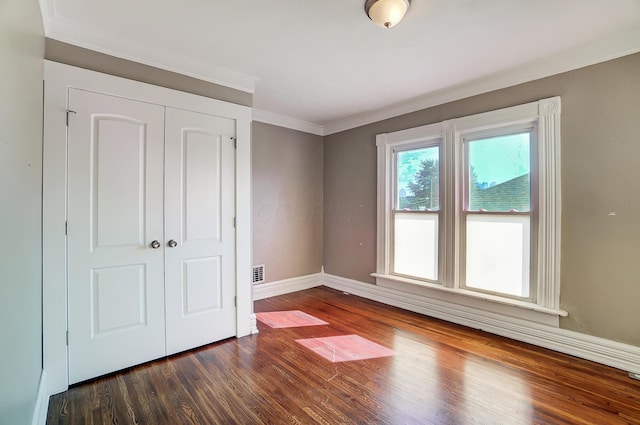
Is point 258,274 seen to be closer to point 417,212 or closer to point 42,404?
point 417,212

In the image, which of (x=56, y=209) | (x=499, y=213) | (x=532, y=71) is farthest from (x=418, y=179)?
(x=56, y=209)

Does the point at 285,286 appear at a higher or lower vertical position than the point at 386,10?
lower

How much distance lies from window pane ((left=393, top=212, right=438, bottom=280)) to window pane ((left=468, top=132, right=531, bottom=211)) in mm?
557

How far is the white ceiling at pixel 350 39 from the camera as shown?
1.90 metres

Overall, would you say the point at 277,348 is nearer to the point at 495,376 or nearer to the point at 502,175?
the point at 495,376

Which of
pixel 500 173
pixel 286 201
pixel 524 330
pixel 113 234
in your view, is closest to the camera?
pixel 113 234

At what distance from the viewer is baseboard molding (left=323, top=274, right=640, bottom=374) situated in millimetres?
2320

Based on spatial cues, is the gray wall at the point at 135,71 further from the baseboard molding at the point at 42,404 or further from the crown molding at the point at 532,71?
the baseboard molding at the point at 42,404

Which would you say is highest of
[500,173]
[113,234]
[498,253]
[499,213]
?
[500,173]

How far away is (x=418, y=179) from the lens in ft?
12.1

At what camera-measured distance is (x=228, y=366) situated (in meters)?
2.37

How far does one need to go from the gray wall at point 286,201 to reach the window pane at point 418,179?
1.39 m

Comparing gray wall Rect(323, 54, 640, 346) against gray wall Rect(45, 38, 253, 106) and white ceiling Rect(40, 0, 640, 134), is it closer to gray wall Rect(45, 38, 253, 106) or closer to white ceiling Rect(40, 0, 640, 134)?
white ceiling Rect(40, 0, 640, 134)

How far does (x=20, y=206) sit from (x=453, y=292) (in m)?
3.51
